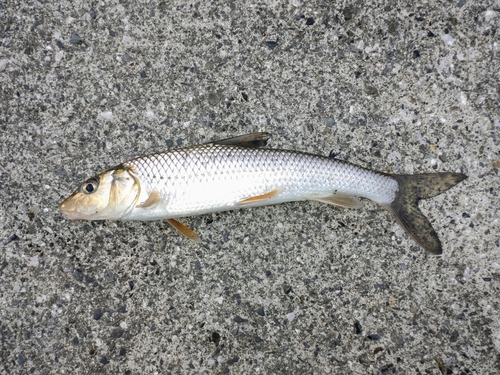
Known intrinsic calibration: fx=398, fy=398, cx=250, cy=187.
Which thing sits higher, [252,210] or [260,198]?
[260,198]

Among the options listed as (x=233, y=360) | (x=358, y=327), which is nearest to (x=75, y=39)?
(x=233, y=360)

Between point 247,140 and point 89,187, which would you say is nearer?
point 89,187

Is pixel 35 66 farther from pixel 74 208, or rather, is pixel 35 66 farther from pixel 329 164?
pixel 329 164

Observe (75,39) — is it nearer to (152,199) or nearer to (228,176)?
(152,199)

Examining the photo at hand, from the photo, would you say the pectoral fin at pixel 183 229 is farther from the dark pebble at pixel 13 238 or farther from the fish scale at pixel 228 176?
the dark pebble at pixel 13 238

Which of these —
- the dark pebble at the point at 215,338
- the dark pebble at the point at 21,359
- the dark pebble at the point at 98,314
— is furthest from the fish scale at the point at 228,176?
the dark pebble at the point at 21,359

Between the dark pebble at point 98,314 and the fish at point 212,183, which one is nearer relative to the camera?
the fish at point 212,183

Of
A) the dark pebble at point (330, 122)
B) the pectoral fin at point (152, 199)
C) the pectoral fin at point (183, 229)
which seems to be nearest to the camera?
the pectoral fin at point (152, 199)

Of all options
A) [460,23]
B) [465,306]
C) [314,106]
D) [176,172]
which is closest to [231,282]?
[176,172]
